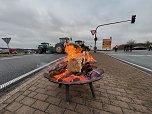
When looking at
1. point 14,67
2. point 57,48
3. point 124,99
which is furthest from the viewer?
point 57,48

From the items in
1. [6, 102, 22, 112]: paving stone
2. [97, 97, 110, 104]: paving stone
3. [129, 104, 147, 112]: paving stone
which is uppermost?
[6, 102, 22, 112]: paving stone

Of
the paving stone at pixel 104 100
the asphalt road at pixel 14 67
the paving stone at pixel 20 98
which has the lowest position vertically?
the paving stone at pixel 104 100

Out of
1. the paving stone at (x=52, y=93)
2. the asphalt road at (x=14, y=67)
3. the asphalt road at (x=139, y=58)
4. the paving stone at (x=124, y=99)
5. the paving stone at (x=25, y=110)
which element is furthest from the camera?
the asphalt road at (x=139, y=58)

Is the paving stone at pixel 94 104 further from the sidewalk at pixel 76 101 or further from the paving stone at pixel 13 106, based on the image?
the paving stone at pixel 13 106

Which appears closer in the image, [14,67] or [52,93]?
[52,93]

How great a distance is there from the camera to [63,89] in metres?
2.79

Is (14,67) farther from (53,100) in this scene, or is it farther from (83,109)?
(83,109)

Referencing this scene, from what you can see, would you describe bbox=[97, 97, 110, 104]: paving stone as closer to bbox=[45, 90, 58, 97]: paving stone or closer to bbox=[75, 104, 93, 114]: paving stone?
bbox=[75, 104, 93, 114]: paving stone

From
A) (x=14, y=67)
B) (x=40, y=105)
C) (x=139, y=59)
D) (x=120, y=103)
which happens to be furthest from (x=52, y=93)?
(x=139, y=59)

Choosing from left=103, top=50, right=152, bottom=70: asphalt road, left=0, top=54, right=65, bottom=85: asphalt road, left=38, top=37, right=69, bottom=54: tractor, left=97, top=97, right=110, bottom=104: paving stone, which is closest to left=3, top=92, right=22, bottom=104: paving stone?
left=0, top=54, right=65, bottom=85: asphalt road

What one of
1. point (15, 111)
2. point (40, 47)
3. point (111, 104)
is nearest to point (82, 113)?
point (111, 104)

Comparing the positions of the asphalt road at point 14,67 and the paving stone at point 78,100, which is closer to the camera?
the paving stone at point 78,100

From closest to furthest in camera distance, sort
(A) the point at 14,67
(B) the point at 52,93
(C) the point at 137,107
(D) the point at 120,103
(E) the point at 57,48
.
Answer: (C) the point at 137,107 → (D) the point at 120,103 → (B) the point at 52,93 → (A) the point at 14,67 → (E) the point at 57,48

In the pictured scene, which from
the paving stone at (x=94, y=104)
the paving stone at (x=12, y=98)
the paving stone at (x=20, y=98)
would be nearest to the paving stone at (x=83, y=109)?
the paving stone at (x=94, y=104)
